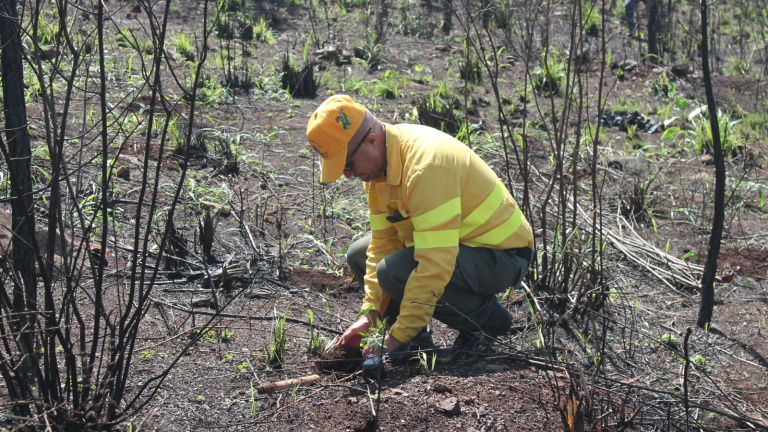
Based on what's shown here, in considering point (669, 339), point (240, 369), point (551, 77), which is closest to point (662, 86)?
point (551, 77)

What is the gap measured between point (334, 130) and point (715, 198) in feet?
5.54

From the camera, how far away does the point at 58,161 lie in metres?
2.11

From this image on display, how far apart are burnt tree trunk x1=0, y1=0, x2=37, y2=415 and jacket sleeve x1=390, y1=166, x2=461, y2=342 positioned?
1295mm

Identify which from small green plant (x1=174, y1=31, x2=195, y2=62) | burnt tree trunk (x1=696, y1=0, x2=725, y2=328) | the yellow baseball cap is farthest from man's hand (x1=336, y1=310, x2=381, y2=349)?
small green plant (x1=174, y1=31, x2=195, y2=62)

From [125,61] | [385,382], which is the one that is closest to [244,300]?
[385,382]

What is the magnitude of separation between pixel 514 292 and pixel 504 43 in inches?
213

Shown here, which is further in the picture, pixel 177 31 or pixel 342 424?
pixel 177 31

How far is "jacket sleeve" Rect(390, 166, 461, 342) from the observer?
9.60 ft

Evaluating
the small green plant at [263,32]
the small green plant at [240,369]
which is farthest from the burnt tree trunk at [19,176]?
the small green plant at [263,32]

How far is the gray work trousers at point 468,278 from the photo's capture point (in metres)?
3.17

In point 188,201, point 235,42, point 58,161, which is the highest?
point 235,42

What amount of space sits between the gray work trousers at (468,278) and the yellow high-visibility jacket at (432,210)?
0.07m

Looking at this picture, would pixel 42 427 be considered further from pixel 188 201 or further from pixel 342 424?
pixel 188 201

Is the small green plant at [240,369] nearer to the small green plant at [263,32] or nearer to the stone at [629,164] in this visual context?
the stone at [629,164]
